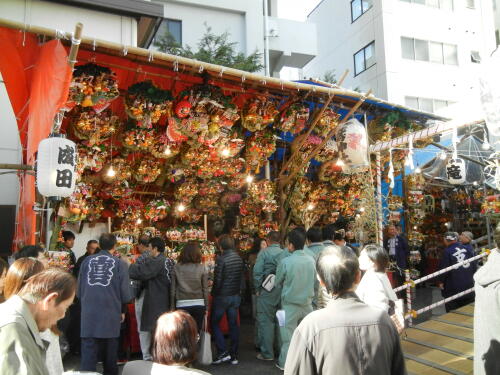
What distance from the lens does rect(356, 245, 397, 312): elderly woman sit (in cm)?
400

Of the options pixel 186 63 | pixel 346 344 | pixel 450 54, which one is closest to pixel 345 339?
pixel 346 344

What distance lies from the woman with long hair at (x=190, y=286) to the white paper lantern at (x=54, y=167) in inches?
80.8

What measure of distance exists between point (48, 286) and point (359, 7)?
910 inches

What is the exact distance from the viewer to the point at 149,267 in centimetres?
613

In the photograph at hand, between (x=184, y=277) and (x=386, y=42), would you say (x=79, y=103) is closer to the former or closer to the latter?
(x=184, y=277)

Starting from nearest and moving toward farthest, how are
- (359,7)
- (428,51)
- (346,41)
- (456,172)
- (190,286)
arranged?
(190,286) → (456,172) → (428,51) → (359,7) → (346,41)

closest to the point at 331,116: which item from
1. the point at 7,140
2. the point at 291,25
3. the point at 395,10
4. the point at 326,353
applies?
the point at 326,353

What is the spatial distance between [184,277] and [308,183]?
4891 millimetres

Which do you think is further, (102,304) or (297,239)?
(297,239)

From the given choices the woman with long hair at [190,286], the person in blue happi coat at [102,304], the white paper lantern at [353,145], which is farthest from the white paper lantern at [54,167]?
the white paper lantern at [353,145]

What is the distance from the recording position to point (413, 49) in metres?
20.1

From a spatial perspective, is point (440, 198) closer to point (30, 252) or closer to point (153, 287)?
point (153, 287)

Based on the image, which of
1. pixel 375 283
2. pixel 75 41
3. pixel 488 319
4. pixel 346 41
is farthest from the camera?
pixel 346 41

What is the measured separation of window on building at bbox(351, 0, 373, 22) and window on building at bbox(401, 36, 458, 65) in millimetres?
2642
